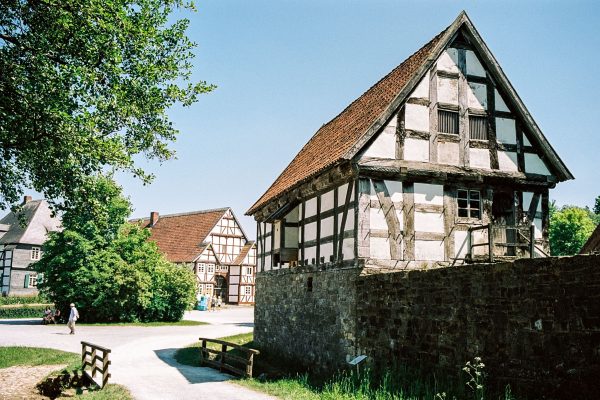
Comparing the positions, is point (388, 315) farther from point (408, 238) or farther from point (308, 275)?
point (308, 275)

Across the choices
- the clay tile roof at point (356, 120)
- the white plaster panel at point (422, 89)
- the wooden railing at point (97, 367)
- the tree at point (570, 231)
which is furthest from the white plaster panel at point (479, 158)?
the tree at point (570, 231)

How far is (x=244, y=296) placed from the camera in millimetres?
56812

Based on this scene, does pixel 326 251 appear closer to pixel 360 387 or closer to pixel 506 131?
pixel 360 387

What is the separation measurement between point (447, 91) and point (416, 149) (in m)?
2.09

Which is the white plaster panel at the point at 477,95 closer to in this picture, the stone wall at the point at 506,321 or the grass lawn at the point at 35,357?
the stone wall at the point at 506,321

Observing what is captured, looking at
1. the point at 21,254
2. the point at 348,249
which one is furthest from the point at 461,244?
the point at 21,254

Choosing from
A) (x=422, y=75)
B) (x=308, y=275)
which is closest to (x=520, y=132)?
(x=422, y=75)

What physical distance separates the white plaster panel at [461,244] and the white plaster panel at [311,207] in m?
4.43

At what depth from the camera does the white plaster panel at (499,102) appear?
611 inches

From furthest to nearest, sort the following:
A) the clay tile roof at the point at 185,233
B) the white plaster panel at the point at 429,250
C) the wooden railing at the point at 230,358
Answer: the clay tile roof at the point at 185,233
the wooden railing at the point at 230,358
the white plaster panel at the point at 429,250

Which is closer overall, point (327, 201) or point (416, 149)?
point (416, 149)

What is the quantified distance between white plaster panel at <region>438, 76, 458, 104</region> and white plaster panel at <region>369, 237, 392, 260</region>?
15.1 feet

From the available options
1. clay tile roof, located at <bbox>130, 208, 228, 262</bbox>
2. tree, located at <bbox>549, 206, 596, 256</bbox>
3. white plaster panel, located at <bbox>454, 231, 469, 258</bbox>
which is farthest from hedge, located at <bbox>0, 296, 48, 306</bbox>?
tree, located at <bbox>549, 206, 596, 256</bbox>

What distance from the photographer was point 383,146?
14.2m
